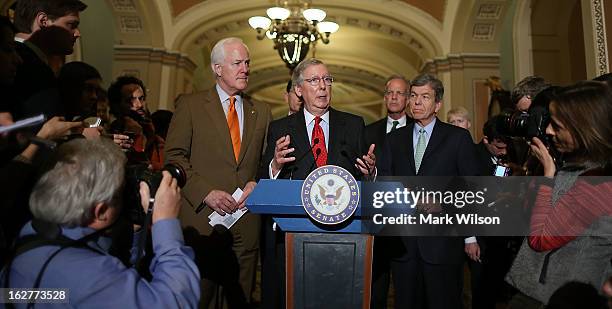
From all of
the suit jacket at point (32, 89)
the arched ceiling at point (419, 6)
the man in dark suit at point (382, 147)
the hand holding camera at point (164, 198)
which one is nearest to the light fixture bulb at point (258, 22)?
the arched ceiling at point (419, 6)

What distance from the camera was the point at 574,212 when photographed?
1.55 metres

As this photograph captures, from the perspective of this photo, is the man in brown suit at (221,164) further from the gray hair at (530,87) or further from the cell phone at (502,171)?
the gray hair at (530,87)

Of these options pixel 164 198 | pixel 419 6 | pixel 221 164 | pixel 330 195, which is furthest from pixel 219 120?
pixel 419 6

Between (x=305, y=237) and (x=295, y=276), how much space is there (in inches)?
5.6

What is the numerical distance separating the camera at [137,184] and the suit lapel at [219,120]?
3.53 ft

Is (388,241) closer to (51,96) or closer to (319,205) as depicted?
(319,205)

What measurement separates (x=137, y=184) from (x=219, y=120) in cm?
120

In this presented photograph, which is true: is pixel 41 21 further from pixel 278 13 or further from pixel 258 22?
pixel 258 22

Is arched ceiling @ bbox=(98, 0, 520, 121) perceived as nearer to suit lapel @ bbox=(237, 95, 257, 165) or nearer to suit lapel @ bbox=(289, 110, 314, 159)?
suit lapel @ bbox=(237, 95, 257, 165)

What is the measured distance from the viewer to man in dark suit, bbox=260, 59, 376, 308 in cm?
231

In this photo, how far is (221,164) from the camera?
254cm

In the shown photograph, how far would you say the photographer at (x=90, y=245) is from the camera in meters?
1.18

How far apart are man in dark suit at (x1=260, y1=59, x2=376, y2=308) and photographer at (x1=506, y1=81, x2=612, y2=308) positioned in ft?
2.76

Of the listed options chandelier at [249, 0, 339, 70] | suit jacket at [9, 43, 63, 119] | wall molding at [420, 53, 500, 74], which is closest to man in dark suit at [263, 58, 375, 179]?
suit jacket at [9, 43, 63, 119]
